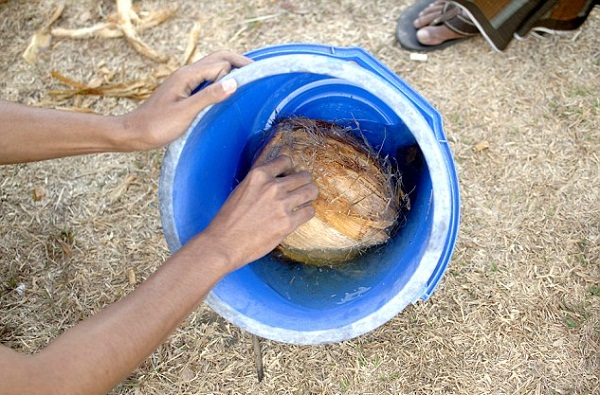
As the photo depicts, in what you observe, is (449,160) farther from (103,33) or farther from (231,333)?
(103,33)

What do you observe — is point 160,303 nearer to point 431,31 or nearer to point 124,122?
point 124,122

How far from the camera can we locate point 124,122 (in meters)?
1.46

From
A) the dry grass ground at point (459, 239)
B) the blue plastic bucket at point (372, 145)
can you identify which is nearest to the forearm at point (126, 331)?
the blue plastic bucket at point (372, 145)

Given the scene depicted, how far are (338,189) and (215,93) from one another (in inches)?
19.5

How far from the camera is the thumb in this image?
1.31 meters

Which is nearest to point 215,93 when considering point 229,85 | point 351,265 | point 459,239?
point 229,85

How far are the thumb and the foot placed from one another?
1266 millimetres

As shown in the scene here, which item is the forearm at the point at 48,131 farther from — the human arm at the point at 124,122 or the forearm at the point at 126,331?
the forearm at the point at 126,331

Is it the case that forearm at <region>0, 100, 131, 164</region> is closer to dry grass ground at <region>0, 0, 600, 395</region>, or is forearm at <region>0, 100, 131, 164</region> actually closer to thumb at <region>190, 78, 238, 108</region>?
thumb at <region>190, 78, 238, 108</region>

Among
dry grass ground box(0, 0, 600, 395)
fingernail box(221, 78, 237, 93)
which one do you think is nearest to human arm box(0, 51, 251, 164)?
fingernail box(221, 78, 237, 93)

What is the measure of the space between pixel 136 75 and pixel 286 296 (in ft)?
3.87

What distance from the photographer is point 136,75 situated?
7.98 feet

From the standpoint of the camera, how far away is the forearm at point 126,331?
1.10 metres

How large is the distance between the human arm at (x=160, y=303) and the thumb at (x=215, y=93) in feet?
0.60
